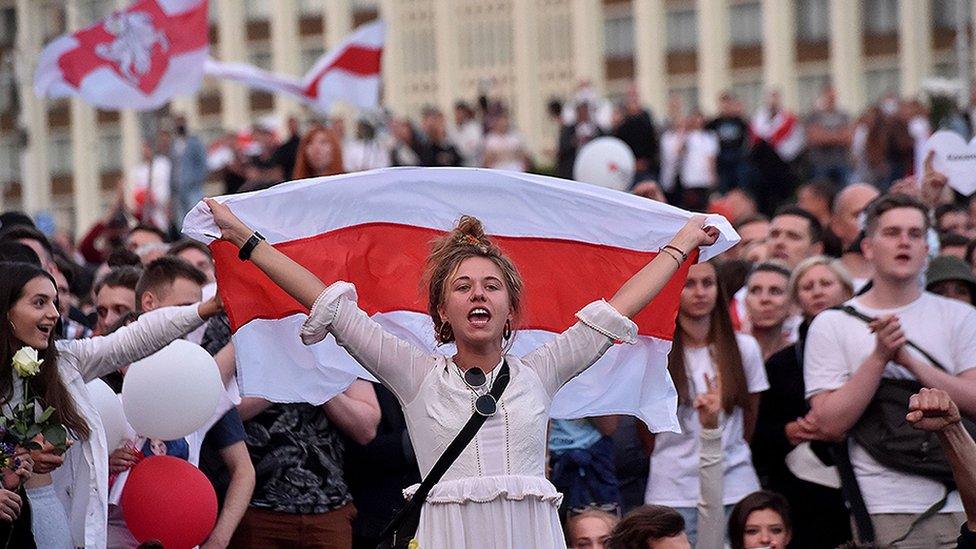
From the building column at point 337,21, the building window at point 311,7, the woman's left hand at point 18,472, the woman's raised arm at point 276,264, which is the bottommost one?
the woman's left hand at point 18,472

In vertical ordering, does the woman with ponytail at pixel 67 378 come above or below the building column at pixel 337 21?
below

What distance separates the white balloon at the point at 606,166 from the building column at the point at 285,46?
40.5 metres

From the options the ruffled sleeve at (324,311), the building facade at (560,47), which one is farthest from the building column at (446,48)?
the ruffled sleeve at (324,311)

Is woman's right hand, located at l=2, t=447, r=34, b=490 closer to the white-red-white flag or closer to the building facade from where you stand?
the white-red-white flag

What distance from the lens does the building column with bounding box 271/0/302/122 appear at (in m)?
59.2

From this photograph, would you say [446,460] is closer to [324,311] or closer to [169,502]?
[324,311]

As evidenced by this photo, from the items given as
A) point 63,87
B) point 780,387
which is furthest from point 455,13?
point 780,387

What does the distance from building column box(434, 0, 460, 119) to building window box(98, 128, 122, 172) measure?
13325mm

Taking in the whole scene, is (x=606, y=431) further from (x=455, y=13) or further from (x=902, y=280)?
(x=455, y=13)

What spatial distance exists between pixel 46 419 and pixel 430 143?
19.7 metres

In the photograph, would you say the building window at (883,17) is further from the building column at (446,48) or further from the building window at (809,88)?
the building column at (446,48)

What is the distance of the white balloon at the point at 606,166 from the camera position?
723 inches

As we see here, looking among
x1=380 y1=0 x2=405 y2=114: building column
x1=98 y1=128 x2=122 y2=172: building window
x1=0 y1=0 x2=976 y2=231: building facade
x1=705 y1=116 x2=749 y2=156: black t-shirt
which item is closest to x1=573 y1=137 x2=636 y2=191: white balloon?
x1=705 y1=116 x2=749 y2=156: black t-shirt

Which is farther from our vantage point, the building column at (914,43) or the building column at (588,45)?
the building column at (588,45)
